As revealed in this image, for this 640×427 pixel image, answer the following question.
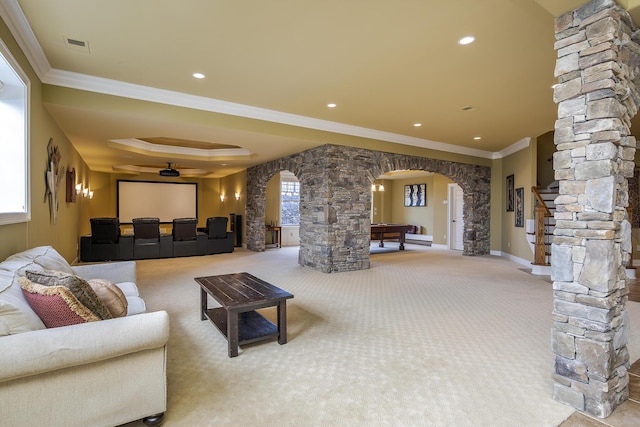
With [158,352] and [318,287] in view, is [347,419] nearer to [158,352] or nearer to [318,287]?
[158,352]

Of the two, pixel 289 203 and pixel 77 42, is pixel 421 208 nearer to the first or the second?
pixel 289 203

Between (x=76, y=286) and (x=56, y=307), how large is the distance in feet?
0.52

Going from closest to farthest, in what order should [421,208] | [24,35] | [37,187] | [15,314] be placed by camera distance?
[15,314]
[24,35]
[37,187]
[421,208]

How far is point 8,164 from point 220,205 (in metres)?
9.86

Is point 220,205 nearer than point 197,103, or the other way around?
point 197,103

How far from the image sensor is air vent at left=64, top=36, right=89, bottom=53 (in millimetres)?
3234

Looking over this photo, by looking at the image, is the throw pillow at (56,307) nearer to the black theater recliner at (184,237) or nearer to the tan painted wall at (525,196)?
the black theater recliner at (184,237)

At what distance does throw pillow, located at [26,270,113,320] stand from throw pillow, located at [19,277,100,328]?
7cm

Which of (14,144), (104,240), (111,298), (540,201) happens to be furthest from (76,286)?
(540,201)

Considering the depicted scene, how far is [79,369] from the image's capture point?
1.66m

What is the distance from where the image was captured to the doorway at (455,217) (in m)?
10.5

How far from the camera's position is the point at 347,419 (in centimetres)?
193

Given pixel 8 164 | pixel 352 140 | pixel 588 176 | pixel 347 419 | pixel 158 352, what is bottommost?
pixel 347 419

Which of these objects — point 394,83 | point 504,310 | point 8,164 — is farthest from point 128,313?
point 504,310
